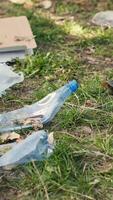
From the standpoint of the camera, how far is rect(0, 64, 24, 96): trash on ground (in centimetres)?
307

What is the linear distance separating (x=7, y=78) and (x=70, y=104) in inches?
17.5

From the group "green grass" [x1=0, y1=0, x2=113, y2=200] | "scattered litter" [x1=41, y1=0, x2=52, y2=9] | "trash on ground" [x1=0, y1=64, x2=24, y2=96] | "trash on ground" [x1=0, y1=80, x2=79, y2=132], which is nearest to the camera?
"green grass" [x1=0, y1=0, x2=113, y2=200]

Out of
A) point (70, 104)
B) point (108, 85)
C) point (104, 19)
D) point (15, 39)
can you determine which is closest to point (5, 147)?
point (70, 104)

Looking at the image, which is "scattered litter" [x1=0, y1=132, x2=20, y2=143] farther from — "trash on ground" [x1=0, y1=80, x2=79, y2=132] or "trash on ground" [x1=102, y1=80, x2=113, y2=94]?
"trash on ground" [x1=102, y1=80, x2=113, y2=94]

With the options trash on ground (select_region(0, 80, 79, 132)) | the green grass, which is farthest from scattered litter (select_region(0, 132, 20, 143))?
the green grass

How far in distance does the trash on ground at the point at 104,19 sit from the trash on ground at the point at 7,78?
1.24 m

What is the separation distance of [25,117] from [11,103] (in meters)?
0.27

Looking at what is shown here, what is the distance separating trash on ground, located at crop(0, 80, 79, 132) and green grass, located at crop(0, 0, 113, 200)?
6 centimetres

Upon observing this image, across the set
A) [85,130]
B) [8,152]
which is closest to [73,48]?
[85,130]

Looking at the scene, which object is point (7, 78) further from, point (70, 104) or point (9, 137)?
point (9, 137)

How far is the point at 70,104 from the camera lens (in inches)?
116

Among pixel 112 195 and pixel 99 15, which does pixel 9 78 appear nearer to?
pixel 112 195

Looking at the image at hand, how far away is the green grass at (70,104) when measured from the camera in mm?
2252

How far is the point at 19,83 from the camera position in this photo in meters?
3.28
